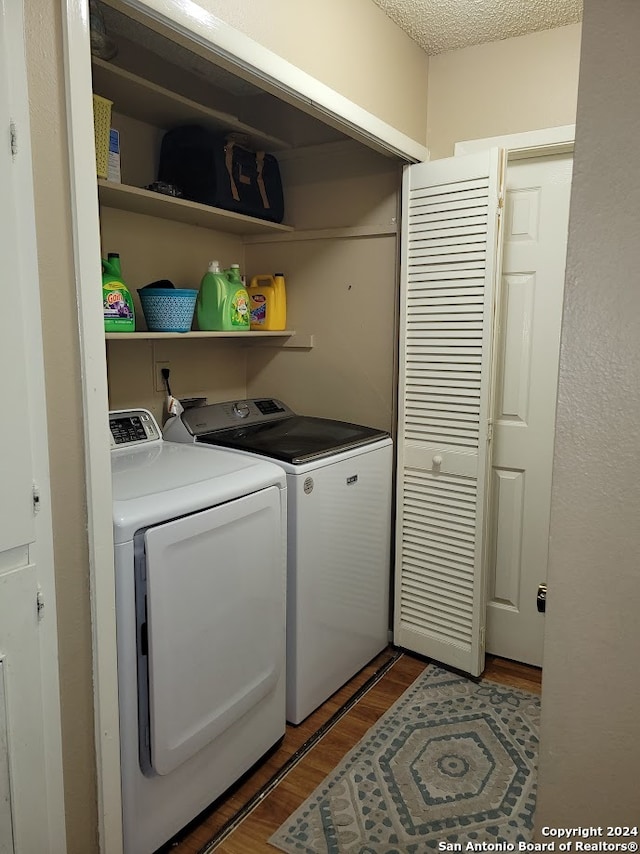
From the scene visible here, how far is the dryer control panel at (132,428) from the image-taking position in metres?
2.20

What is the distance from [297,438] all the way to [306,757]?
1098mm

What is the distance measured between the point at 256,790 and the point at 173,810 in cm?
33

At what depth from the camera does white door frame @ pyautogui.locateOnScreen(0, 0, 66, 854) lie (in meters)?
1.16

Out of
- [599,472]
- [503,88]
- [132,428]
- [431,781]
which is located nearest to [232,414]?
[132,428]

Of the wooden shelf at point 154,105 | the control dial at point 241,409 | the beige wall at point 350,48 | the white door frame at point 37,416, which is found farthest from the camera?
the control dial at point 241,409

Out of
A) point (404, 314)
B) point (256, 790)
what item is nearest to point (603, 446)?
point (256, 790)

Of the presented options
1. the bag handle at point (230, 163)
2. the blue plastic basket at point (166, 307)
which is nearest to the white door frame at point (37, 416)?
the blue plastic basket at point (166, 307)

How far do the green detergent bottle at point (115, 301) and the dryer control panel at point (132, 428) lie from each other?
1.06 feet

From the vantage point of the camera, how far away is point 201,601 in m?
1.73

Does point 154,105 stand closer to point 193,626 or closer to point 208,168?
point 208,168

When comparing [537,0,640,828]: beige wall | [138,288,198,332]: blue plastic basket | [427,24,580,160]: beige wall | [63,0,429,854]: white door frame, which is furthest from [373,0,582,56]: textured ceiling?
[537,0,640,828]: beige wall

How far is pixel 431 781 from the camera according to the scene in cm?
200

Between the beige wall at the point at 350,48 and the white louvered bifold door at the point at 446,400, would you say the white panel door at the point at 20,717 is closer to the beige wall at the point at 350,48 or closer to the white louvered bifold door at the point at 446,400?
the beige wall at the point at 350,48

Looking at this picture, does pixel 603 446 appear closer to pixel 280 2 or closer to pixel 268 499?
pixel 268 499
